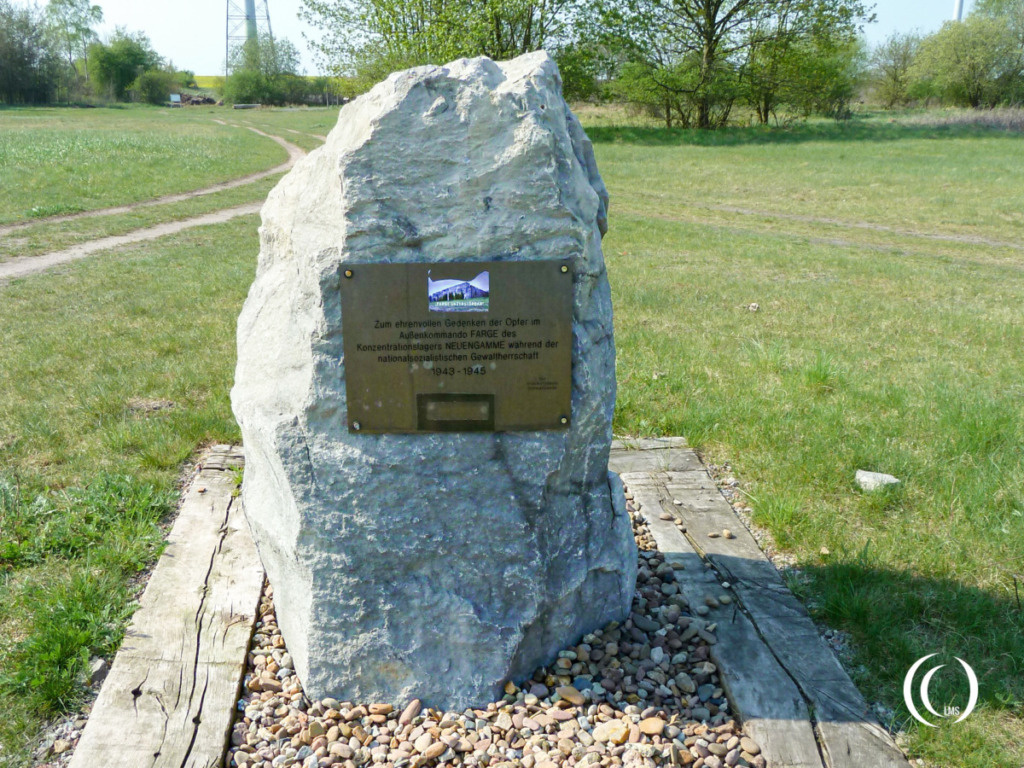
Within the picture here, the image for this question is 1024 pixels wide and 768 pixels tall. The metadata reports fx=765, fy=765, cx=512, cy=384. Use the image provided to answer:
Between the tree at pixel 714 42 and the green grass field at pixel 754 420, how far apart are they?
21.3 metres

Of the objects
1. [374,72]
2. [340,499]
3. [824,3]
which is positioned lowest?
[340,499]

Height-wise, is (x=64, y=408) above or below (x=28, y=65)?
below

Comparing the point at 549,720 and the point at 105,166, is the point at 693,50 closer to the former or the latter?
the point at 105,166

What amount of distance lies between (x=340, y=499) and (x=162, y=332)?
568cm

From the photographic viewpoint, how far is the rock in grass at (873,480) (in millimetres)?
4445

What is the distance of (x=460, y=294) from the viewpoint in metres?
2.72

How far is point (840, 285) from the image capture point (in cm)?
1028

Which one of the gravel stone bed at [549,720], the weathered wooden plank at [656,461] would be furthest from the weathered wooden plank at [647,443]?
the gravel stone bed at [549,720]

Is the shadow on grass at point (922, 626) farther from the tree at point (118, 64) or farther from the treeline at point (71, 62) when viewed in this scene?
the tree at point (118, 64)

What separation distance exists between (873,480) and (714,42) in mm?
32452

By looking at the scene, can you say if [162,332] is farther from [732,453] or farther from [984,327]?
[984,327]

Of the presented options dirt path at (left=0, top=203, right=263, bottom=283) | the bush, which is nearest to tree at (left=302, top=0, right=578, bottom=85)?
dirt path at (left=0, top=203, right=263, bottom=283)

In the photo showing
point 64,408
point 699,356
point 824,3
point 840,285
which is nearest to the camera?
point 64,408

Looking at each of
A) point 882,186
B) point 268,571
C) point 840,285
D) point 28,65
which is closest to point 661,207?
point 882,186
